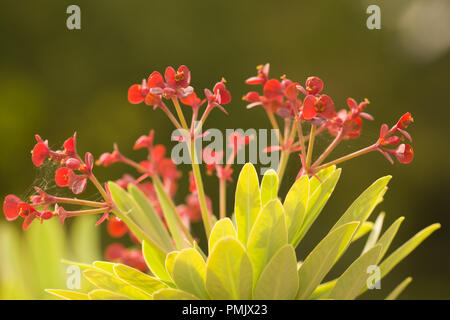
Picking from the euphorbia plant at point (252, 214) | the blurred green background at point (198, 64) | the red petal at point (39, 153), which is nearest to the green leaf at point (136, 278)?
the euphorbia plant at point (252, 214)

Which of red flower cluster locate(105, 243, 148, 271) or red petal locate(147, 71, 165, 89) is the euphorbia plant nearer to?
red petal locate(147, 71, 165, 89)

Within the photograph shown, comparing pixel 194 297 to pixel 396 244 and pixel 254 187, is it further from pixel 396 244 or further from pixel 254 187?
pixel 396 244

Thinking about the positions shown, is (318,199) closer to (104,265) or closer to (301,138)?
(301,138)

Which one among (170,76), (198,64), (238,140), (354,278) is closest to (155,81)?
(170,76)

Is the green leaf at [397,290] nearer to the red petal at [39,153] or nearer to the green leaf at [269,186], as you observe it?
the green leaf at [269,186]

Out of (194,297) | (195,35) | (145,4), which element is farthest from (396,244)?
(194,297)

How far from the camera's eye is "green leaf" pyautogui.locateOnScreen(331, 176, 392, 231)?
40cm

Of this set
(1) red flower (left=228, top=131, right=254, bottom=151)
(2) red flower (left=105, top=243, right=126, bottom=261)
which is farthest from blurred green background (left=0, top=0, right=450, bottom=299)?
(1) red flower (left=228, top=131, right=254, bottom=151)

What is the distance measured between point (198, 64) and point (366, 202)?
1.40 metres

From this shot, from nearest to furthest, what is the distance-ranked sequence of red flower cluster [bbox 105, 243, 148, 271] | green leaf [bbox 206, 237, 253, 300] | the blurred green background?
green leaf [bbox 206, 237, 253, 300]
red flower cluster [bbox 105, 243, 148, 271]
the blurred green background

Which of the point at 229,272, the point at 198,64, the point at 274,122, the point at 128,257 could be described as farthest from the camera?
the point at 198,64

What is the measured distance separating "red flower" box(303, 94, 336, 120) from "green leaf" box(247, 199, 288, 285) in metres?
0.08

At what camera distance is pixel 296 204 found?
0.39 metres

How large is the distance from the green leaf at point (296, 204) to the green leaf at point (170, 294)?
100 millimetres
